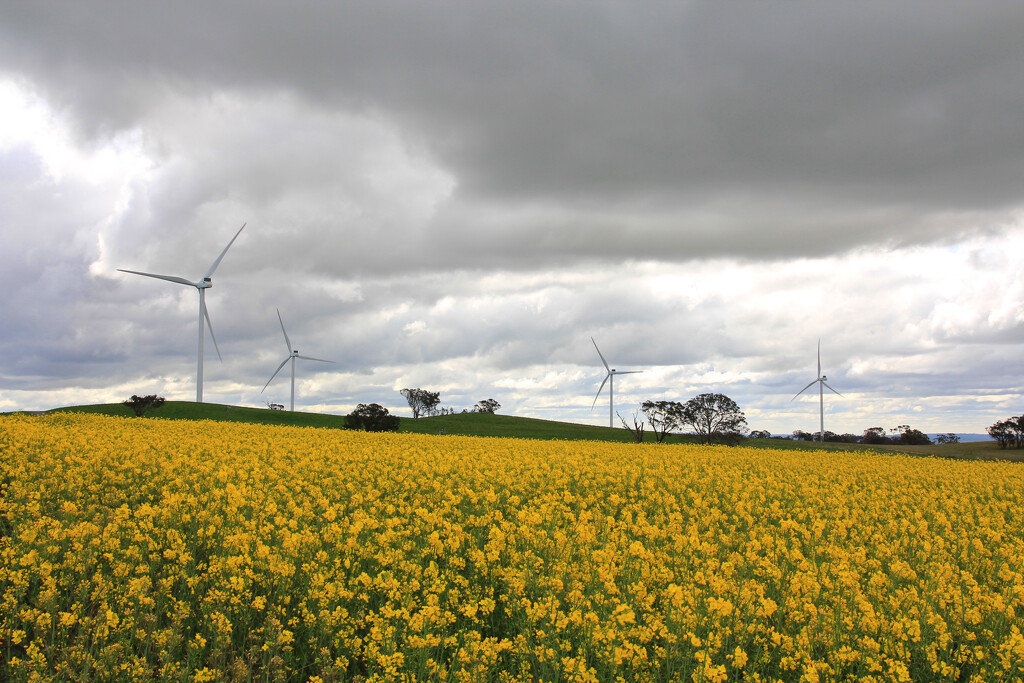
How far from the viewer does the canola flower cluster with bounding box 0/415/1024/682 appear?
676cm

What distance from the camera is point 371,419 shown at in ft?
202

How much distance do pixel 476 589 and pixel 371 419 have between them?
5488cm

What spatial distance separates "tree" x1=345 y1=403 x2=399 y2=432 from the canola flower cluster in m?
47.2

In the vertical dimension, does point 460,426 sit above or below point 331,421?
below

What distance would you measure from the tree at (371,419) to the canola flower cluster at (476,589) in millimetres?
47192

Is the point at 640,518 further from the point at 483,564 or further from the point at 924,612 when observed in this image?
the point at 924,612

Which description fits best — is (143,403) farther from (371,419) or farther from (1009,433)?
(1009,433)

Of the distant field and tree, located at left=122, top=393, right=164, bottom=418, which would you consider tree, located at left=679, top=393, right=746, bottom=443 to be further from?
tree, located at left=122, top=393, right=164, bottom=418

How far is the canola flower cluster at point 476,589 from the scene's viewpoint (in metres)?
6.76

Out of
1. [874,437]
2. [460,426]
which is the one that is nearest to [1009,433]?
[874,437]

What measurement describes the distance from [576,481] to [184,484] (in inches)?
363

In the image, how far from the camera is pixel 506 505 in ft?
42.9

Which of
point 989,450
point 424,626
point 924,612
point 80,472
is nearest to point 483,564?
point 424,626

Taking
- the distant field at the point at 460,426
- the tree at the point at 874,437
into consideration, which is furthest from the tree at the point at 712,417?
the tree at the point at 874,437
